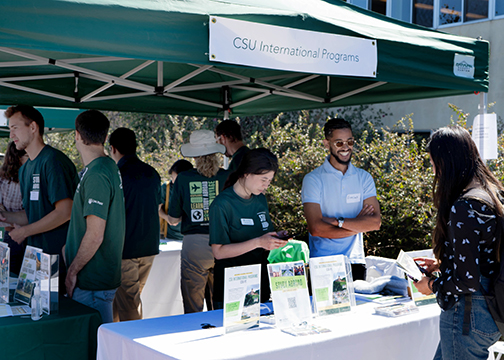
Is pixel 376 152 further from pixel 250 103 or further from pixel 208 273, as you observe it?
pixel 208 273

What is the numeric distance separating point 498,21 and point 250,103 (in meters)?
6.28

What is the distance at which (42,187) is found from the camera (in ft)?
9.37

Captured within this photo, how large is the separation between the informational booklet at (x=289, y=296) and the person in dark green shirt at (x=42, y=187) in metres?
1.32

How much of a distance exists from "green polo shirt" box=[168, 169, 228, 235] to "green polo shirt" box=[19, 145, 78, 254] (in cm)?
93

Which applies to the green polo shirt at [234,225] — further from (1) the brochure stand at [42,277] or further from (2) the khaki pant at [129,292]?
(2) the khaki pant at [129,292]

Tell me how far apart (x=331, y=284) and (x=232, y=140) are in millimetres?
1858

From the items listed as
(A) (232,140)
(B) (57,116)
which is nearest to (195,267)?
(A) (232,140)

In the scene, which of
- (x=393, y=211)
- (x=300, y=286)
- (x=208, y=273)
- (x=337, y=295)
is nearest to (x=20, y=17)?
(x=300, y=286)

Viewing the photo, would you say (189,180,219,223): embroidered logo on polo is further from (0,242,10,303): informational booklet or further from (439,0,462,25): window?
(439,0,462,25): window

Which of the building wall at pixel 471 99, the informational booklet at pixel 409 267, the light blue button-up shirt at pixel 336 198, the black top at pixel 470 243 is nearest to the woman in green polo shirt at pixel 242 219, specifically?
the light blue button-up shirt at pixel 336 198

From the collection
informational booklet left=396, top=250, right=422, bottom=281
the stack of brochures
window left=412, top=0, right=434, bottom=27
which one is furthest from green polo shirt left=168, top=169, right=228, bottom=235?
window left=412, top=0, right=434, bottom=27

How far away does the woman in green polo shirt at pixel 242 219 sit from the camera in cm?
253

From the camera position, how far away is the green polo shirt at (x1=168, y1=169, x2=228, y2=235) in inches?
146

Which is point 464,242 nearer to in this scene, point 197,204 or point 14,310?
point 14,310
